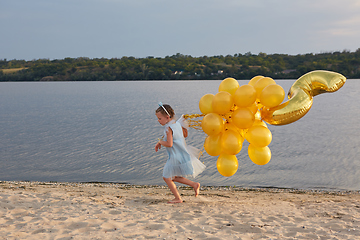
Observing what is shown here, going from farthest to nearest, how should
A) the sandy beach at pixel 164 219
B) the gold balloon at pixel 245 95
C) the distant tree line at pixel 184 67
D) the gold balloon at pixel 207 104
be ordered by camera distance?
1. the distant tree line at pixel 184 67
2. the gold balloon at pixel 207 104
3. the gold balloon at pixel 245 95
4. the sandy beach at pixel 164 219

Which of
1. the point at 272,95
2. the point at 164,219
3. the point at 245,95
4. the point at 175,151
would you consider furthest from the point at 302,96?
the point at 164,219

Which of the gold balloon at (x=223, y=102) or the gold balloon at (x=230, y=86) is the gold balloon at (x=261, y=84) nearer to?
the gold balloon at (x=230, y=86)

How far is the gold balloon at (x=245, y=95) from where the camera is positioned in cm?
501

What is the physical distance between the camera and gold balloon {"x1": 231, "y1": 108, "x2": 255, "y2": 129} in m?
5.00

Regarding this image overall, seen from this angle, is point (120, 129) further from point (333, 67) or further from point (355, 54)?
point (355, 54)

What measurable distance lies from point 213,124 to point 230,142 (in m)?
0.39

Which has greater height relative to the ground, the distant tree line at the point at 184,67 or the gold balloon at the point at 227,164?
the distant tree line at the point at 184,67

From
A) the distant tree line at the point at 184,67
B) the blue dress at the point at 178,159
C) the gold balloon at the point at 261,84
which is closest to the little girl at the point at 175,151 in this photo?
the blue dress at the point at 178,159

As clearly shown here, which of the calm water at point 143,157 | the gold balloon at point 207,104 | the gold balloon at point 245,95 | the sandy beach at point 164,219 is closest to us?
the sandy beach at point 164,219

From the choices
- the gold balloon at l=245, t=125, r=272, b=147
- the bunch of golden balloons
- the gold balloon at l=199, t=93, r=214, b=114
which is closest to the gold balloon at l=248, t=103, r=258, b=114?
the bunch of golden balloons

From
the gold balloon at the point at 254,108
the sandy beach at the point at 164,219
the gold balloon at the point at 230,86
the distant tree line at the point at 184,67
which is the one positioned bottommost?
the sandy beach at the point at 164,219

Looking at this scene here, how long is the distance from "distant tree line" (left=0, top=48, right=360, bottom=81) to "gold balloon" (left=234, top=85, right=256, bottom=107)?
66297mm

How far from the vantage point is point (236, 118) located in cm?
505

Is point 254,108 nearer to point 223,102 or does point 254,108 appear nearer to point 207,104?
point 223,102
